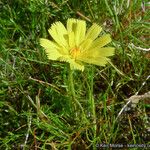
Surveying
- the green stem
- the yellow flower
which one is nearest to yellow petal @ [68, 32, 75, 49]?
the yellow flower

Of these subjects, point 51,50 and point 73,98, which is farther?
point 73,98

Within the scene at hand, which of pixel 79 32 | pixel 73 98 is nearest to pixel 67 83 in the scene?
pixel 73 98

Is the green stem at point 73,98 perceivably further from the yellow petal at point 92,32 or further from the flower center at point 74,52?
the yellow petal at point 92,32

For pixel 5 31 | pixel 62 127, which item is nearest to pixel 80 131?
pixel 62 127

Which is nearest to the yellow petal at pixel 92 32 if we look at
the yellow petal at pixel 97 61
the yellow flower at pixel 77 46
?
the yellow flower at pixel 77 46

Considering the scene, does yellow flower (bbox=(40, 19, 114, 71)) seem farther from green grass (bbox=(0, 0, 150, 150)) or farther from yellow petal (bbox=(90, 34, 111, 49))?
green grass (bbox=(0, 0, 150, 150))

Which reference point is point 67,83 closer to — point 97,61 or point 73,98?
point 73,98
